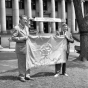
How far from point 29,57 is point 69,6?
40954 mm

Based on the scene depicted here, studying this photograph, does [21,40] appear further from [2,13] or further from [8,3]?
[8,3]

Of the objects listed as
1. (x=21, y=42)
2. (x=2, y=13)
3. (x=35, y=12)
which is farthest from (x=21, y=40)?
(x=35, y=12)

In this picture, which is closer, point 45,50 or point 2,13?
point 45,50

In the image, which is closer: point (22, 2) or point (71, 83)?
point (71, 83)

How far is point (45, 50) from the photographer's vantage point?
22.7ft

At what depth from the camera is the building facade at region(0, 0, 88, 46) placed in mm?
35812

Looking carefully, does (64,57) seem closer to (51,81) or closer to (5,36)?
(51,81)

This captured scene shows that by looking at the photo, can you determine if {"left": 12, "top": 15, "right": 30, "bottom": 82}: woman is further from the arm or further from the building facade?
the building facade

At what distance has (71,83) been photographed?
6.17 m

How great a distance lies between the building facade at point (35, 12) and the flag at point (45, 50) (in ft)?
89.2

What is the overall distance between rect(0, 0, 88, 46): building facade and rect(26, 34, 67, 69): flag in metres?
27.2

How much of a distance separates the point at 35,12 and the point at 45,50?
3547 centimetres

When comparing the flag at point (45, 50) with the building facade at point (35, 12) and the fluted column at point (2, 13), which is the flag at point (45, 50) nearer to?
the building facade at point (35, 12)

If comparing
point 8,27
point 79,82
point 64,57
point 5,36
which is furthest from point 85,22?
point 8,27
